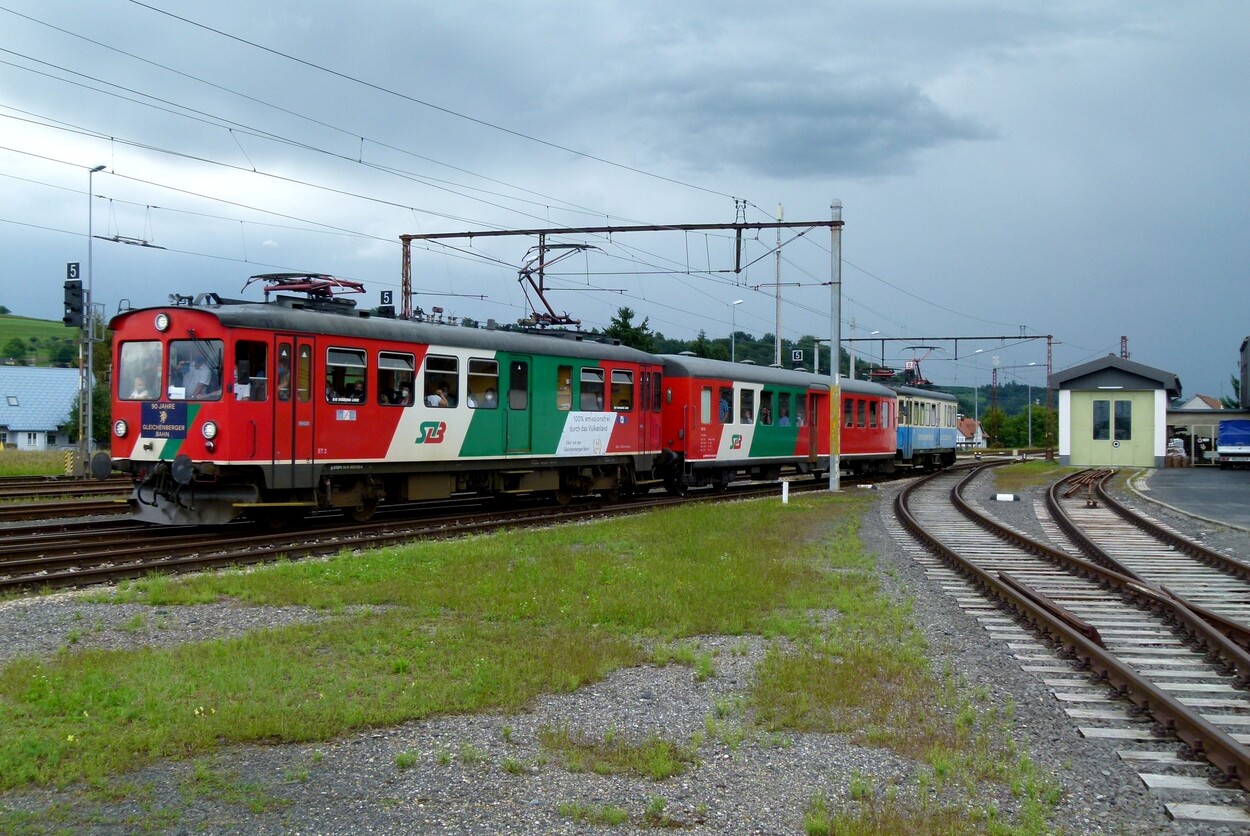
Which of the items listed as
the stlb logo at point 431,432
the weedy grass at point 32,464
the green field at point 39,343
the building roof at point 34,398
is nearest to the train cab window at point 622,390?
the stlb logo at point 431,432

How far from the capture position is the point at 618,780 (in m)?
5.34

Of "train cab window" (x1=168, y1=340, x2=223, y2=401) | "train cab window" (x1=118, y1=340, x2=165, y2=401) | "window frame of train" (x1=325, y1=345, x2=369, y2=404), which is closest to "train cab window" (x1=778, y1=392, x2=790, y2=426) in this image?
"window frame of train" (x1=325, y1=345, x2=369, y2=404)

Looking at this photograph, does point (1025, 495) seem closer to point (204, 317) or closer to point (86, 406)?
point (204, 317)

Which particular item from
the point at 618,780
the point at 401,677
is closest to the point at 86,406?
the point at 401,677

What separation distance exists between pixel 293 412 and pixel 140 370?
215 centimetres

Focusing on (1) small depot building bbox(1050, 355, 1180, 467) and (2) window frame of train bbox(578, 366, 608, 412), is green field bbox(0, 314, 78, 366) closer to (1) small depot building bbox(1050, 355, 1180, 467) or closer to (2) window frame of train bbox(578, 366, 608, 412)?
(1) small depot building bbox(1050, 355, 1180, 467)

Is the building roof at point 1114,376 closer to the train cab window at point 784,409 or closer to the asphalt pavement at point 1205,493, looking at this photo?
the asphalt pavement at point 1205,493

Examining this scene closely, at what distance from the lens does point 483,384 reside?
18156 mm

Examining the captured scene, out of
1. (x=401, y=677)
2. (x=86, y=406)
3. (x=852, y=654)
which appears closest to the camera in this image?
(x=401, y=677)

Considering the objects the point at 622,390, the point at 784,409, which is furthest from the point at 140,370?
the point at 784,409

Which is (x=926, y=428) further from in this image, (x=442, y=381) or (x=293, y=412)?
(x=293, y=412)

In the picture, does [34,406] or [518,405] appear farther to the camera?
[34,406]

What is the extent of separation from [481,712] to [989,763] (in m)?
2.82

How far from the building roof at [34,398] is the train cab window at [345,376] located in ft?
210
